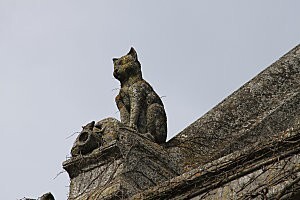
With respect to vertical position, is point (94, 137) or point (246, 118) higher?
point (246, 118)

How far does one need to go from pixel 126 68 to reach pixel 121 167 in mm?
1416

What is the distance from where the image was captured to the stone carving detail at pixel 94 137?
953 cm

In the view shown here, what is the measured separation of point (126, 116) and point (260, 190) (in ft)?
8.45

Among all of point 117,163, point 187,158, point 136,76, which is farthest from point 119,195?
point 136,76

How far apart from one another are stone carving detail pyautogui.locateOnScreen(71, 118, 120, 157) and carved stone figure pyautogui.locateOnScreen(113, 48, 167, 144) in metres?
0.27

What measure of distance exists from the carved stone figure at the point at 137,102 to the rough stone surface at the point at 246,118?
233 mm

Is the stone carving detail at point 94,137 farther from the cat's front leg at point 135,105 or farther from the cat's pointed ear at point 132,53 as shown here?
the cat's pointed ear at point 132,53

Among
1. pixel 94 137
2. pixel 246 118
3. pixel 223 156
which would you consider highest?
pixel 246 118

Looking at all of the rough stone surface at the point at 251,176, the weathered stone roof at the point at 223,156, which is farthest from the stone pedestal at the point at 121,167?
the rough stone surface at the point at 251,176

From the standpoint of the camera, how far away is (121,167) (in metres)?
9.27

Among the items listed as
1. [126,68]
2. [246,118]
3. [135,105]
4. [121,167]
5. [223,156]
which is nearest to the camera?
[223,156]

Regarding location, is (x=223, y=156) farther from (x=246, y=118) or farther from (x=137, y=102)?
(x=246, y=118)

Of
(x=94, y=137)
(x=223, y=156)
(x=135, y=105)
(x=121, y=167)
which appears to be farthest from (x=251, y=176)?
(x=135, y=105)

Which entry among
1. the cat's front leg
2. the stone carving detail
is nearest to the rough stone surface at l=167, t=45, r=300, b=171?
the cat's front leg
